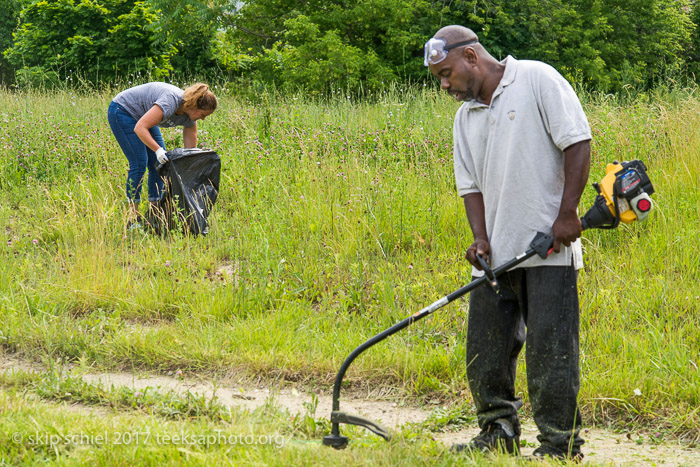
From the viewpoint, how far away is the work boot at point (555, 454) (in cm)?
299

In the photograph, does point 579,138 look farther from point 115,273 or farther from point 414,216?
point 115,273

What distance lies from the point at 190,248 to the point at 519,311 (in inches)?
151

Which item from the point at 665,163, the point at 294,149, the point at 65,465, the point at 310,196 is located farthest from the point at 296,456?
the point at 294,149

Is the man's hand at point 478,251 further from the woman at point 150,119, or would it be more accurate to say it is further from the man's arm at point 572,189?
the woman at point 150,119

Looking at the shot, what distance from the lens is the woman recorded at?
641 centimetres

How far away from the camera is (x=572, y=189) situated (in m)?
2.80

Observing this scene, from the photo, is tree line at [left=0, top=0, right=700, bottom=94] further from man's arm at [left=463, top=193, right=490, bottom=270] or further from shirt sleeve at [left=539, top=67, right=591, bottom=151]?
shirt sleeve at [left=539, top=67, right=591, bottom=151]

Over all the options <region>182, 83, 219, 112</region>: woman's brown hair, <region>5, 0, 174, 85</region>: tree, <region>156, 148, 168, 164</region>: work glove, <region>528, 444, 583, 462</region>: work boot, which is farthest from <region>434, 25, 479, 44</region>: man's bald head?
<region>5, 0, 174, 85</region>: tree

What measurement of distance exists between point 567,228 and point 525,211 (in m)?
0.19

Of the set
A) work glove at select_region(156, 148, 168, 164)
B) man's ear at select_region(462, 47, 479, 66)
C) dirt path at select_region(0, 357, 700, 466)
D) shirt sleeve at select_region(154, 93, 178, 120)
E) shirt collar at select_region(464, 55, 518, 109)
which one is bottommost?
dirt path at select_region(0, 357, 700, 466)

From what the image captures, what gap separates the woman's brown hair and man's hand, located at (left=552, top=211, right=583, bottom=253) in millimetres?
4340

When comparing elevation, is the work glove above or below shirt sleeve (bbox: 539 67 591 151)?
below

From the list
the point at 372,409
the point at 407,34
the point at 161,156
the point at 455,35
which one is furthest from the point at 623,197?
the point at 407,34

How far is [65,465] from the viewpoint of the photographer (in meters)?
2.95
